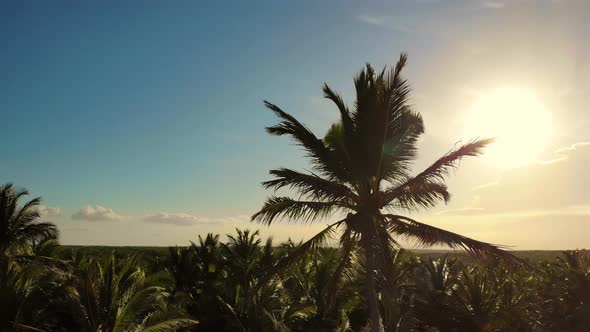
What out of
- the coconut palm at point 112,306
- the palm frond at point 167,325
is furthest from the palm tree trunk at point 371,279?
the coconut palm at point 112,306

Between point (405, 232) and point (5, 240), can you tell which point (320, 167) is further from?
point (5, 240)

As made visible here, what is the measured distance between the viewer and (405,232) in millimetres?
10023

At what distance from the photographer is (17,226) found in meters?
21.2

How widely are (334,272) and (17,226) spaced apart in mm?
18491

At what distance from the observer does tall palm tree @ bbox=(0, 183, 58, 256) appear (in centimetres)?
2080

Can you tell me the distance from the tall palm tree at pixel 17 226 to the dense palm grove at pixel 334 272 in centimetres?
5

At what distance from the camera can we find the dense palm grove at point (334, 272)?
9570 millimetres

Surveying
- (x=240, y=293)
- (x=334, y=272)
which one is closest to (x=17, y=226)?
(x=240, y=293)

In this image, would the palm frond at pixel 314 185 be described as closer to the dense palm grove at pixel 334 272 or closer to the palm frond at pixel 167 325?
the dense palm grove at pixel 334 272

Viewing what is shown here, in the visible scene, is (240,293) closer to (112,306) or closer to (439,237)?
(112,306)

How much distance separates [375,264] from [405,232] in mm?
1241

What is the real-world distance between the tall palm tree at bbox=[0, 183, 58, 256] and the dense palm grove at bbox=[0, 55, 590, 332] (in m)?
0.05

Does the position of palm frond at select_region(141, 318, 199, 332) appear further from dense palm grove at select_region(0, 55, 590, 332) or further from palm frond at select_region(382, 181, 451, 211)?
palm frond at select_region(382, 181, 451, 211)

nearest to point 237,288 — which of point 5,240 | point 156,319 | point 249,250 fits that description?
point 249,250
